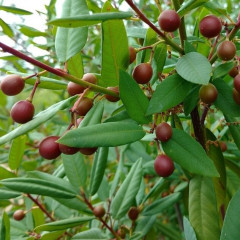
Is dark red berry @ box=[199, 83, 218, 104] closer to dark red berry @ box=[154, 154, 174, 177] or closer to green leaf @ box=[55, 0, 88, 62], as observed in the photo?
dark red berry @ box=[154, 154, 174, 177]

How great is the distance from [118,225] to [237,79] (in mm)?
791

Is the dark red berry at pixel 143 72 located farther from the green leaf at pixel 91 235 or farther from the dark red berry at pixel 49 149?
the green leaf at pixel 91 235

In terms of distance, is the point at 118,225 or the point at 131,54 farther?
the point at 118,225

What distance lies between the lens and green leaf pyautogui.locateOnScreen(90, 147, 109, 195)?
4.00ft

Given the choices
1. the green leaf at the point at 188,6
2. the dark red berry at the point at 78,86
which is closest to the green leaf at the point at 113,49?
the dark red berry at the point at 78,86

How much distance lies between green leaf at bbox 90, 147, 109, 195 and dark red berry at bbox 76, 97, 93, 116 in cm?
34

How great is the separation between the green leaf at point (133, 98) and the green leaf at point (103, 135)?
25 millimetres

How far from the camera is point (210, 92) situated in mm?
851

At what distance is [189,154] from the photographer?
0.85 m

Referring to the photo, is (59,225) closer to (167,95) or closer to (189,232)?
(189,232)

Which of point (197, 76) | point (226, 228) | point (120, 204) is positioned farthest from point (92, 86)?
point (120, 204)

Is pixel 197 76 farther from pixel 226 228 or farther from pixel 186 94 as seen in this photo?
pixel 226 228

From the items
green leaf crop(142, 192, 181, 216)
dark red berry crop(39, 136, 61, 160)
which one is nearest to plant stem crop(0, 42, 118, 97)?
dark red berry crop(39, 136, 61, 160)

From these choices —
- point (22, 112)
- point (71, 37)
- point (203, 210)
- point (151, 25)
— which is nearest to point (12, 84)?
point (22, 112)
